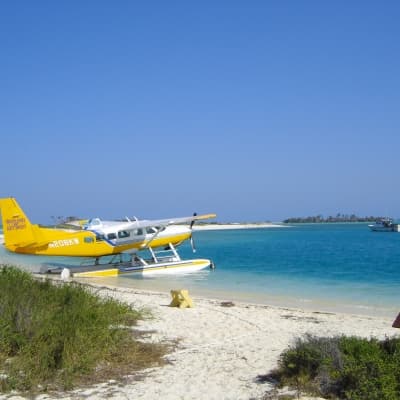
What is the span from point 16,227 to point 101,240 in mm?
3348

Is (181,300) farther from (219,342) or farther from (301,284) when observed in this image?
(301,284)

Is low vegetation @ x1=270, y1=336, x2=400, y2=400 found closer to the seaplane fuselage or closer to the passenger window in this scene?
the seaplane fuselage

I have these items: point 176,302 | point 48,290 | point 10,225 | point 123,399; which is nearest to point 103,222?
point 10,225

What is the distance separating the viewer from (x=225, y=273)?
2217cm

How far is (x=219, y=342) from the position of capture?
25.3ft

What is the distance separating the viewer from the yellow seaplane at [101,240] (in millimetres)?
19078

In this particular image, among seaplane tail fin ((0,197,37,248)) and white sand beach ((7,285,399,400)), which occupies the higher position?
seaplane tail fin ((0,197,37,248))

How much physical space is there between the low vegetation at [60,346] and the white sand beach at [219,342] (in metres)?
0.32

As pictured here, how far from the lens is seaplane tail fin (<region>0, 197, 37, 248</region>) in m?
19.0

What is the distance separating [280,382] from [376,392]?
1208 mm

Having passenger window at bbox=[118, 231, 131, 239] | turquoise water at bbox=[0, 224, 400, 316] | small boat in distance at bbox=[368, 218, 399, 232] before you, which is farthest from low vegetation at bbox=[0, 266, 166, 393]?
small boat in distance at bbox=[368, 218, 399, 232]

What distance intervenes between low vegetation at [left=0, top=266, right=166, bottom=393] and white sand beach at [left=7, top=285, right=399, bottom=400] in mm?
321

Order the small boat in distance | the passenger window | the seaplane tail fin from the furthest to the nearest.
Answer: the small boat in distance, the passenger window, the seaplane tail fin

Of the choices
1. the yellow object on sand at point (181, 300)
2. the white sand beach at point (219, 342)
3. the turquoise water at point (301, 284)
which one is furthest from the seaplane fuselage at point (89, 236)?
the yellow object on sand at point (181, 300)
